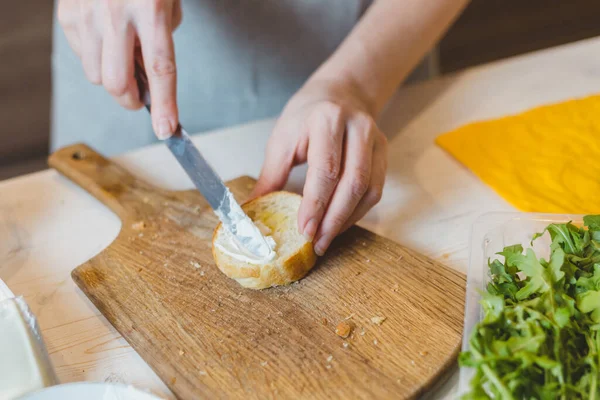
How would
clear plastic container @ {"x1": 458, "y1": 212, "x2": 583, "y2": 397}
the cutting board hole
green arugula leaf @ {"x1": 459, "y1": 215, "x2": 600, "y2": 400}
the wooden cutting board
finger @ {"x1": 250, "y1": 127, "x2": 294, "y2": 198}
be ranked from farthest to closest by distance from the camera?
the cutting board hole, finger @ {"x1": 250, "y1": 127, "x2": 294, "y2": 198}, clear plastic container @ {"x1": 458, "y1": 212, "x2": 583, "y2": 397}, the wooden cutting board, green arugula leaf @ {"x1": 459, "y1": 215, "x2": 600, "y2": 400}

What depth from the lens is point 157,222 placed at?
1.27 meters

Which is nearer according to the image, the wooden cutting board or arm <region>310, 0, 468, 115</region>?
the wooden cutting board

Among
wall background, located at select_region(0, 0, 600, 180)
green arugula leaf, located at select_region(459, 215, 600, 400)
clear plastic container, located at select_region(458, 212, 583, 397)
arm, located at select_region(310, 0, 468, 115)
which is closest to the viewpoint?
green arugula leaf, located at select_region(459, 215, 600, 400)

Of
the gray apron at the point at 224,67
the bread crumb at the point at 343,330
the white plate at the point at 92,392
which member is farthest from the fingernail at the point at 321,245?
the gray apron at the point at 224,67

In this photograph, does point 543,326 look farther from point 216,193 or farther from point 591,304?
point 216,193

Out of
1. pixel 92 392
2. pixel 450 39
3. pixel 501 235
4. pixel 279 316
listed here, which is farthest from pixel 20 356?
pixel 450 39

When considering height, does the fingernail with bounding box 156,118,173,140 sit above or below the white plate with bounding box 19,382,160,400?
above

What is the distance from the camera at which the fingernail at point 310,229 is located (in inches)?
42.8

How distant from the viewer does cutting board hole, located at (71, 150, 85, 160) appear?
1460 mm

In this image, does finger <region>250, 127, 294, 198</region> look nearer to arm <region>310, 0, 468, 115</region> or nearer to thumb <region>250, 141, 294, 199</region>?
thumb <region>250, 141, 294, 199</region>

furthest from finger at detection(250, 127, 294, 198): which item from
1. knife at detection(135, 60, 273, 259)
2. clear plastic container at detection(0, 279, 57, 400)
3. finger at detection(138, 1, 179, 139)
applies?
clear plastic container at detection(0, 279, 57, 400)

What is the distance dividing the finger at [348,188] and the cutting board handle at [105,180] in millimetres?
453

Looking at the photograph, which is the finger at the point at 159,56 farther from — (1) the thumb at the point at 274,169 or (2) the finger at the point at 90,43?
(1) the thumb at the point at 274,169

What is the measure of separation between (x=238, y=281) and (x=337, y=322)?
206 mm
